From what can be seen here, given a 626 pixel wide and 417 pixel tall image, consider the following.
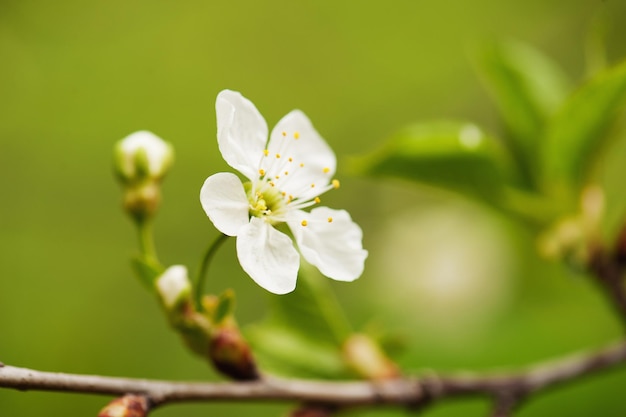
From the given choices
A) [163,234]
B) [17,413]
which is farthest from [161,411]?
[163,234]

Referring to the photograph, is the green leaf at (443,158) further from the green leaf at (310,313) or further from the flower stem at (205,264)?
the flower stem at (205,264)

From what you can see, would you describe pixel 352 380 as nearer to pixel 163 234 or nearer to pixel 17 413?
pixel 17 413

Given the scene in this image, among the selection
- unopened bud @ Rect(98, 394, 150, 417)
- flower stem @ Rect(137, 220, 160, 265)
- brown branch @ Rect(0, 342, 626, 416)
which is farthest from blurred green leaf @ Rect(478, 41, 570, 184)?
unopened bud @ Rect(98, 394, 150, 417)

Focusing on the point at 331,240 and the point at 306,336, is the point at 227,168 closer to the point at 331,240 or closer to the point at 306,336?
the point at 306,336

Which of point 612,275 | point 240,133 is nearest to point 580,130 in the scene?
point 612,275

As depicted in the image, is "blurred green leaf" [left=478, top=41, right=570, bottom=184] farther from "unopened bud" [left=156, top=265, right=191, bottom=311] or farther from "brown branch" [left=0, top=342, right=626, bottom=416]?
"unopened bud" [left=156, top=265, right=191, bottom=311]

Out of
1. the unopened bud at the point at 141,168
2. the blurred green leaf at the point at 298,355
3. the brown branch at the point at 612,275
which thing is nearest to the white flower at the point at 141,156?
the unopened bud at the point at 141,168
